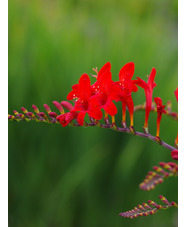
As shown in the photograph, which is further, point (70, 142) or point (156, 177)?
point (70, 142)

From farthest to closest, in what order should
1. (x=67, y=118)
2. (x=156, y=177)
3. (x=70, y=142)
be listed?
(x=70, y=142) < (x=67, y=118) < (x=156, y=177)

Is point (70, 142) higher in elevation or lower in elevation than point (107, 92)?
lower

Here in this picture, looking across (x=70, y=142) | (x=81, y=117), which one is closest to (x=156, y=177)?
(x=81, y=117)

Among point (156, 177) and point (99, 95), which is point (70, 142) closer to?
point (99, 95)

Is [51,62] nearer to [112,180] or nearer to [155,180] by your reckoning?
[112,180]

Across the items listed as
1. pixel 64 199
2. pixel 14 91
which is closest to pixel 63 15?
pixel 14 91

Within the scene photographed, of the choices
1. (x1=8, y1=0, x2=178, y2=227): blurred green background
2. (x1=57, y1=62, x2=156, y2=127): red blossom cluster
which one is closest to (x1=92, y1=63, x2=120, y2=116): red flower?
(x1=57, y1=62, x2=156, y2=127): red blossom cluster

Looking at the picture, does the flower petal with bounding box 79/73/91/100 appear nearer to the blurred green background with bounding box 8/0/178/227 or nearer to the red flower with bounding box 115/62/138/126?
the red flower with bounding box 115/62/138/126

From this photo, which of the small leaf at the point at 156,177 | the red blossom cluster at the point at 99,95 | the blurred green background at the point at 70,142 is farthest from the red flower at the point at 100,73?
the blurred green background at the point at 70,142

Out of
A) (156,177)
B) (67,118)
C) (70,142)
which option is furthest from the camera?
(70,142)
